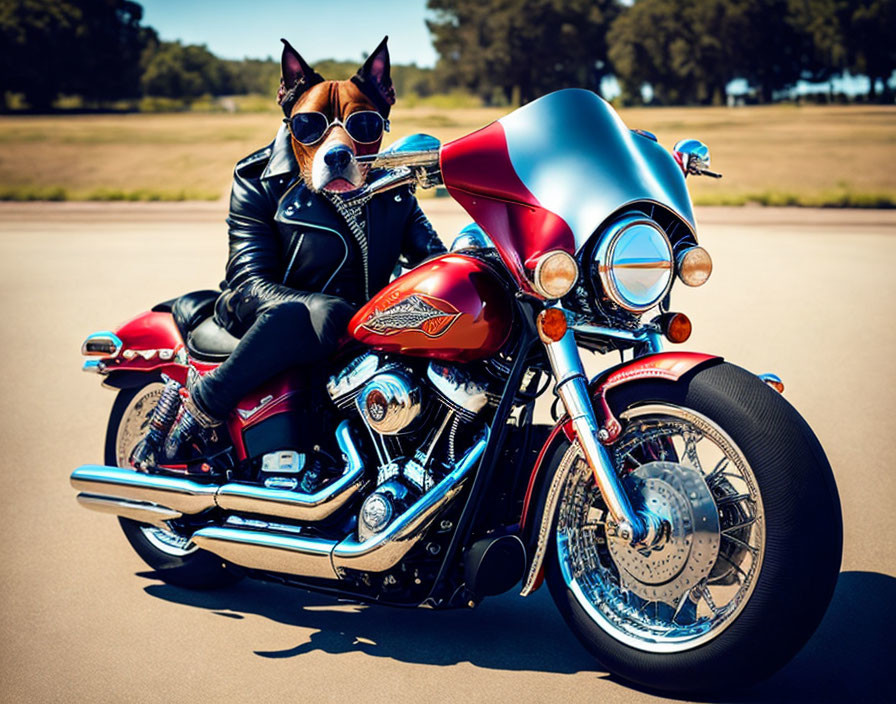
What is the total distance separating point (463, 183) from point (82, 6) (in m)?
43.8

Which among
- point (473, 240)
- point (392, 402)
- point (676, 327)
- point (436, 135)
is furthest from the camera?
point (436, 135)

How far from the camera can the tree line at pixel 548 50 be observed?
38.9 meters

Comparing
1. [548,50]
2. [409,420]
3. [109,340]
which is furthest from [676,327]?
[548,50]

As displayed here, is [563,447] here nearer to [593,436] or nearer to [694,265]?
[593,436]

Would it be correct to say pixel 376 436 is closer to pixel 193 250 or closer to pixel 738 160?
pixel 193 250

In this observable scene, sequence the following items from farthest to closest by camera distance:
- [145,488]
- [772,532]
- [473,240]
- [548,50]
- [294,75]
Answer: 1. [548,50]
2. [145,488]
3. [294,75]
4. [473,240]
5. [772,532]

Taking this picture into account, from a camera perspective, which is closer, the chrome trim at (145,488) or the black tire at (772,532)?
the black tire at (772,532)

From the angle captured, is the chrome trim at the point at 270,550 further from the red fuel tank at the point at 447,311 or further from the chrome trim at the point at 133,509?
the red fuel tank at the point at 447,311

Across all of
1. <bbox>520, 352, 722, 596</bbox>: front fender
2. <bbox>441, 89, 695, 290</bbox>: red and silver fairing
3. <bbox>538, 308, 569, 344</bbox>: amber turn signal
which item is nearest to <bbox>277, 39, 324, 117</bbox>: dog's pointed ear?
<bbox>441, 89, 695, 290</bbox>: red and silver fairing

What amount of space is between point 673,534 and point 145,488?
2006mm

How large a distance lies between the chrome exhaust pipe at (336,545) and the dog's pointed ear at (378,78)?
55.8 inches

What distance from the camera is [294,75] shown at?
3598 millimetres

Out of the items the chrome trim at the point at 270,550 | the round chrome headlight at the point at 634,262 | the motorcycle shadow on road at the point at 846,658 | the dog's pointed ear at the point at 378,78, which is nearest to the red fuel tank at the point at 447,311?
the round chrome headlight at the point at 634,262

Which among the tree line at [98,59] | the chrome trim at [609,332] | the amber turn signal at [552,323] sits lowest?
the chrome trim at [609,332]
